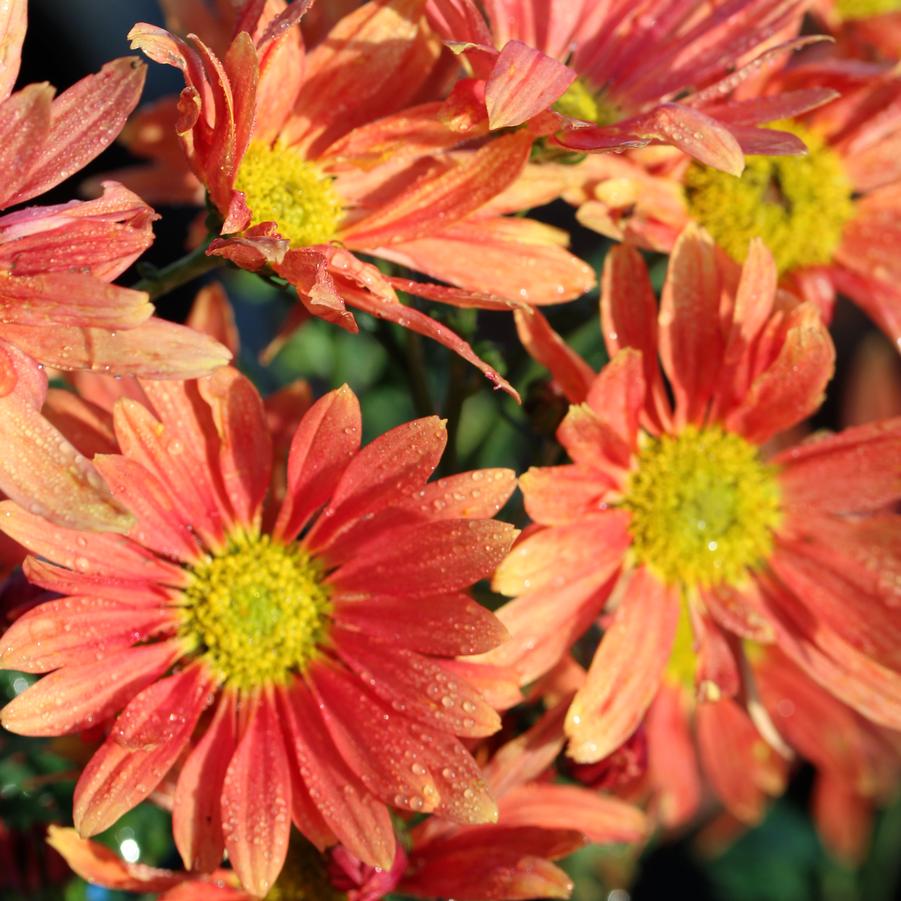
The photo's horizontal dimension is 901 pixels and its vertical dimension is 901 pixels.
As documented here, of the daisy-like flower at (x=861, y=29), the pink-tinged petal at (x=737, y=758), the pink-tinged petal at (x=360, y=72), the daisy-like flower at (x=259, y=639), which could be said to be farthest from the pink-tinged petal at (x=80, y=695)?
the daisy-like flower at (x=861, y=29)

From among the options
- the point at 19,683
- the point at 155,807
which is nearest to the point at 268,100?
the point at 19,683

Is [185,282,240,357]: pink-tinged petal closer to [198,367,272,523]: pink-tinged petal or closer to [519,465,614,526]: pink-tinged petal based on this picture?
[198,367,272,523]: pink-tinged petal

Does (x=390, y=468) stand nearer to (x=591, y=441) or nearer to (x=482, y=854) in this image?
(x=591, y=441)

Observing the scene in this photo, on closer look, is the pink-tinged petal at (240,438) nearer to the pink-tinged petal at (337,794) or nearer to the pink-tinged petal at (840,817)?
the pink-tinged petal at (337,794)

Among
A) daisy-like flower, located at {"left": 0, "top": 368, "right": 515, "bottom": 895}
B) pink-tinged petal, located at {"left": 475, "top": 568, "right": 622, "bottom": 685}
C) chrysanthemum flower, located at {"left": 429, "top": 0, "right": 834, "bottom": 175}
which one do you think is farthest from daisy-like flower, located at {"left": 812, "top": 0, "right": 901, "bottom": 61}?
daisy-like flower, located at {"left": 0, "top": 368, "right": 515, "bottom": 895}

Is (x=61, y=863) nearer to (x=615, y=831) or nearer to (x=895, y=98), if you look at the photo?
(x=615, y=831)

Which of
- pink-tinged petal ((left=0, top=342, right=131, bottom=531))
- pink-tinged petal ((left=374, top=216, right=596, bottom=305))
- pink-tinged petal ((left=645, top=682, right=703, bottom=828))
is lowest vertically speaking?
pink-tinged petal ((left=645, top=682, right=703, bottom=828))
